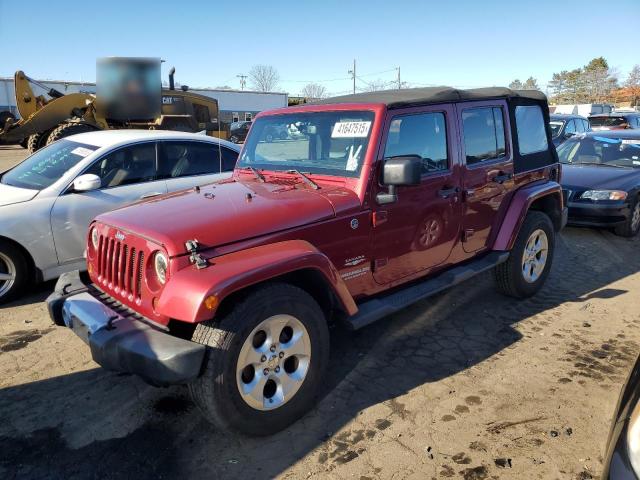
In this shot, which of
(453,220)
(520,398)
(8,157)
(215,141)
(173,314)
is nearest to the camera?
(173,314)

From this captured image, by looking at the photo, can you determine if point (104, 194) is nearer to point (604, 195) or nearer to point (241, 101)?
point (604, 195)

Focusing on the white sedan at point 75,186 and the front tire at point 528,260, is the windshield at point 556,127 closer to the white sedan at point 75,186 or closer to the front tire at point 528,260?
the front tire at point 528,260

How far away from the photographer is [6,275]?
470 cm

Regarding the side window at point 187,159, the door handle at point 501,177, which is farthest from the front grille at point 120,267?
the door handle at point 501,177

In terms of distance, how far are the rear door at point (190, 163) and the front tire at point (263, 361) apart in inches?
121

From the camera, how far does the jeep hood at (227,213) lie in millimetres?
2727

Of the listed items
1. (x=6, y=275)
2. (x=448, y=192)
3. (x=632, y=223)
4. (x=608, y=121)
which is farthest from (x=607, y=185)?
(x=608, y=121)

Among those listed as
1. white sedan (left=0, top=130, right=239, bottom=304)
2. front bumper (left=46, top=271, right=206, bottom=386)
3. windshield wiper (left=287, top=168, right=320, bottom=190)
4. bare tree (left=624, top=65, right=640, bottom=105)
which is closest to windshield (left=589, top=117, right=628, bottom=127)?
white sedan (left=0, top=130, right=239, bottom=304)

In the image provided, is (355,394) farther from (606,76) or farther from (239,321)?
(606,76)

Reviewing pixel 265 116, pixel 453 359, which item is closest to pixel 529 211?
pixel 453 359

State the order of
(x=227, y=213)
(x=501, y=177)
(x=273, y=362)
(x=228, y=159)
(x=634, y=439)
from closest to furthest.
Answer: (x=634, y=439)
(x=273, y=362)
(x=227, y=213)
(x=501, y=177)
(x=228, y=159)

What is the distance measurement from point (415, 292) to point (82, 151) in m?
3.91

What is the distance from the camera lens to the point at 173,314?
2.46 metres

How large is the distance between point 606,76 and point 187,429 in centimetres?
7057
